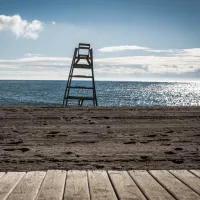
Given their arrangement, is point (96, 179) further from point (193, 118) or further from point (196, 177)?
point (193, 118)

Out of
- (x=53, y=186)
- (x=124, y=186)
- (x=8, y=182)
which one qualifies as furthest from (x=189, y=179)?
(x=8, y=182)

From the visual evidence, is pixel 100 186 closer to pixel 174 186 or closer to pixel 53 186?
pixel 53 186

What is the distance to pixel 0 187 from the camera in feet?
11.4

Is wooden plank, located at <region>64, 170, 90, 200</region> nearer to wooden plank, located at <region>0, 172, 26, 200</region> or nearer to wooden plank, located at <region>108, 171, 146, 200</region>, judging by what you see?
wooden plank, located at <region>108, 171, 146, 200</region>

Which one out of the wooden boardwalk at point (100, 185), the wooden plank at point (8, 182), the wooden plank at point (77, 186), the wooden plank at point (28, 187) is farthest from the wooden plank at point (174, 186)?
the wooden plank at point (8, 182)

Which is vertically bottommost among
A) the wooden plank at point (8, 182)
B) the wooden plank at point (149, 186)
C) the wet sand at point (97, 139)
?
the wet sand at point (97, 139)

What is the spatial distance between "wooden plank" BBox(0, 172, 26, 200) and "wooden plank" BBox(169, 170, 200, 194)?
1860 millimetres

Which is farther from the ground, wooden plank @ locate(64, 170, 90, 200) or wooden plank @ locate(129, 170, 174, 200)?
wooden plank @ locate(129, 170, 174, 200)

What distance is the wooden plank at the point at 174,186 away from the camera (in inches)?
128

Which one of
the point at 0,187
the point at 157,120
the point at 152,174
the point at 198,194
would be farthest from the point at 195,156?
the point at 157,120

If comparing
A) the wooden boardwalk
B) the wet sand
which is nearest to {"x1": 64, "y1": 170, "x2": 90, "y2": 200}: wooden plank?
the wooden boardwalk

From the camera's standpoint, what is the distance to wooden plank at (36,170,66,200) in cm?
320

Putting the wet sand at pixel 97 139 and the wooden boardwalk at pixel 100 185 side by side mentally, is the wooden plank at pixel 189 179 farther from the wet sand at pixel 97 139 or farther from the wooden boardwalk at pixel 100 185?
the wet sand at pixel 97 139

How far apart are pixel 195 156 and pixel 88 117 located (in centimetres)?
498
